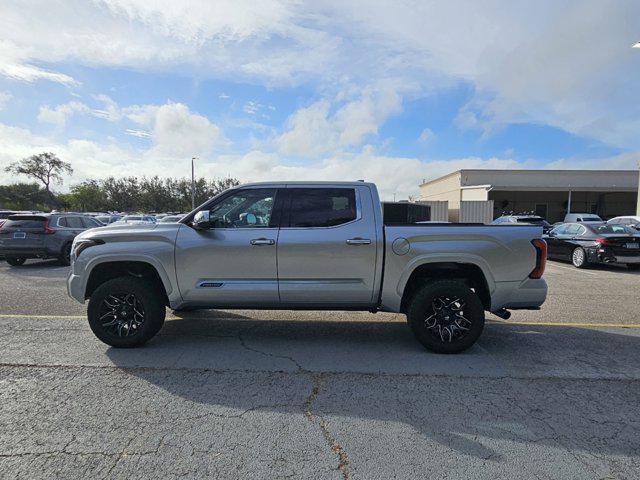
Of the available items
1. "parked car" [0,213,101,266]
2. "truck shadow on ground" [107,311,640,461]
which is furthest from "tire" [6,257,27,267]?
"truck shadow on ground" [107,311,640,461]

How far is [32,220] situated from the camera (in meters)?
11.6

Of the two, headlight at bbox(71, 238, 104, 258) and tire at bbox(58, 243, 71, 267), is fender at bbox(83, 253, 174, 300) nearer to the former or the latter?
headlight at bbox(71, 238, 104, 258)

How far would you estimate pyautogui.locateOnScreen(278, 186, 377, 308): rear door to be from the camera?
14.6ft

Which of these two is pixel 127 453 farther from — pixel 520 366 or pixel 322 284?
pixel 520 366

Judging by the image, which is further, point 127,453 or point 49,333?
point 49,333

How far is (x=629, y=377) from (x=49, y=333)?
273 inches

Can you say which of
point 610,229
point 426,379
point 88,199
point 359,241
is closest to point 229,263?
point 359,241

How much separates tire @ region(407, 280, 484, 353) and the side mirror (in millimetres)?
2546

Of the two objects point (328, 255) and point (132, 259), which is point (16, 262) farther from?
point (328, 255)

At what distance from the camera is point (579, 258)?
463 inches

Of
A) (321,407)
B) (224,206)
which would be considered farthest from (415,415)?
(224,206)

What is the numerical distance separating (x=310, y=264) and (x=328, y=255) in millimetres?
236

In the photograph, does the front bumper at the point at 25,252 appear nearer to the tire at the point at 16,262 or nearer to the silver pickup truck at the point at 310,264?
the tire at the point at 16,262

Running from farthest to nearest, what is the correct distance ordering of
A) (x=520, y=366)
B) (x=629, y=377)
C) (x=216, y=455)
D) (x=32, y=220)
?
(x=32, y=220), (x=520, y=366), (x=629, y=377), (x=216, y=455)
